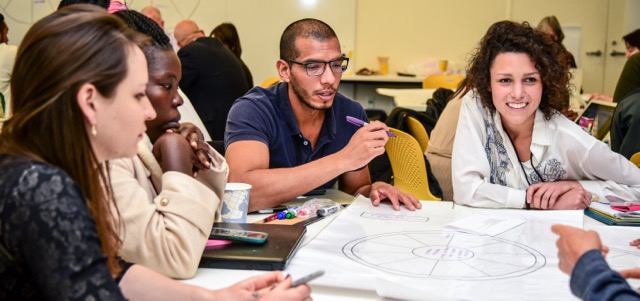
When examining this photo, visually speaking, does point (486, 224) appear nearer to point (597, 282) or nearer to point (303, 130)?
point (597, 282)

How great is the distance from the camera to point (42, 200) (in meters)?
0.85

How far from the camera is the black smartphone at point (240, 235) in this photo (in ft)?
4.69

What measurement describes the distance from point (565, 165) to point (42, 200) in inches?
70.3

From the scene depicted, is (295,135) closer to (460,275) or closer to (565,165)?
(565,165)

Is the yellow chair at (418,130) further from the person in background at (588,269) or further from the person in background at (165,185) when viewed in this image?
the person in background at (588,269)

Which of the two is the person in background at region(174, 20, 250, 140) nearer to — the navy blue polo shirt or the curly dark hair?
the navy blue polo shirt

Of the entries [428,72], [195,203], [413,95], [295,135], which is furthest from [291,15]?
[195,203]

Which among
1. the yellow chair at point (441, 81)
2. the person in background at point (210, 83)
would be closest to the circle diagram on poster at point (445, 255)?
the person in background at point (210, 83)

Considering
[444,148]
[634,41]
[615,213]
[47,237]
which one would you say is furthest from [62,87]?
[634,41]

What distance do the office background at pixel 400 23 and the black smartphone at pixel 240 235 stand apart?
6.50m

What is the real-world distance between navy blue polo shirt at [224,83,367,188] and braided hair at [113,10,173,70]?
0.63 m

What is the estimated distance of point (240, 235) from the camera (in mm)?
1444

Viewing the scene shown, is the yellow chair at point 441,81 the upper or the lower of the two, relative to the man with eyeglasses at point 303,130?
lower

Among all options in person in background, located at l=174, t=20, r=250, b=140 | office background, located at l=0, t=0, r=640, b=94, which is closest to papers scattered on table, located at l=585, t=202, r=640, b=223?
person in background, located at l=174, t=20, r=250, b=140
